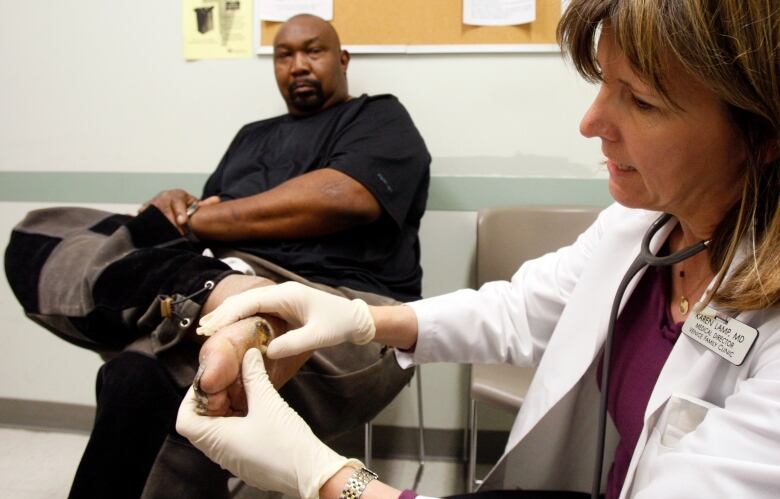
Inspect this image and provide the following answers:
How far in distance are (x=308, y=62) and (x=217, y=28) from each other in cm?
40

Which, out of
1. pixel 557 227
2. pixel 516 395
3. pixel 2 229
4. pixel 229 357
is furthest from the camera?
pixel 2 229

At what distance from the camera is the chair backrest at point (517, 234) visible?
1.66 m

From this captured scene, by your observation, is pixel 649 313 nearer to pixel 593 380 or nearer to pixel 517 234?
pixel 593 380

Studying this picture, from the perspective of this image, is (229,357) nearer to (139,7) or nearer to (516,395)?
(516,395)

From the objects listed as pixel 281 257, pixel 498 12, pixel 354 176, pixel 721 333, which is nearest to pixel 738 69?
pixel 721 333

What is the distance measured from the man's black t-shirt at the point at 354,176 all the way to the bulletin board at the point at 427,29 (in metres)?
0.23

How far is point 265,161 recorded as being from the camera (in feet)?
5.49

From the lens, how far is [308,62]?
167cm

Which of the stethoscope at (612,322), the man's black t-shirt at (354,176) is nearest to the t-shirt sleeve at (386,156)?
the man's black t-shirt at (354,176)

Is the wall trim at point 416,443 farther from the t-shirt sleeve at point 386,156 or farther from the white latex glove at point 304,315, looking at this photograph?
the white latex glove at point 304,315

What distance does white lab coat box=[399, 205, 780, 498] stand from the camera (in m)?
0.56

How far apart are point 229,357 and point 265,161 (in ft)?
3.39

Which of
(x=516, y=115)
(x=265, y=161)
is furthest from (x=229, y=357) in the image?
(x=516, y=115)

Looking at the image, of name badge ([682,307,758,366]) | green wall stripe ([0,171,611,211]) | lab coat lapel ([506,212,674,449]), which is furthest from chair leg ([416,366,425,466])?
name badge ([682,307,758,366])
